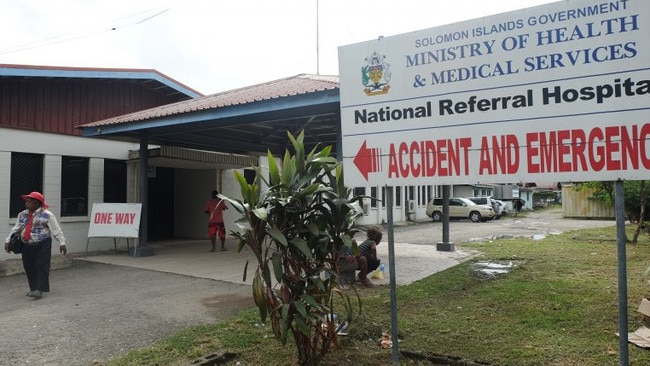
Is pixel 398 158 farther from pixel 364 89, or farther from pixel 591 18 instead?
pixel 591 18

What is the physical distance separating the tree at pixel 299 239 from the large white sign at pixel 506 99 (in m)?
0.34

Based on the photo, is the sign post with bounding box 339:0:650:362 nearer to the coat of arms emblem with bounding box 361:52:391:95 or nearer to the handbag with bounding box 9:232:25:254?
the coat of arms emblem with bounding box 361:52:391:95

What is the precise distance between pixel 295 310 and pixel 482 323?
2455 mm

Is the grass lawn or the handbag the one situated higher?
the handbag

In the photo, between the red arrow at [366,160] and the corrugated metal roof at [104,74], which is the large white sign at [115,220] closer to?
the corrugated metal roof at [104,74]

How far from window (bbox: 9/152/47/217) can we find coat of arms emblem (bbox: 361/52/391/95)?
10.3 m

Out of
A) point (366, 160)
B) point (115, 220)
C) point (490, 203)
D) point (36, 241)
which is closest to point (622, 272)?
point (366, 160)

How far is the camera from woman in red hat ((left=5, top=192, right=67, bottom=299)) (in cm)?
693

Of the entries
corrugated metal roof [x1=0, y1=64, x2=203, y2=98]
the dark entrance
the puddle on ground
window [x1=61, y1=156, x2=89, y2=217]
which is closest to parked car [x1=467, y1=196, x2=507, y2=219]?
the dark entrance

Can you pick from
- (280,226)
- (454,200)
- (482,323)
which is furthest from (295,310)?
(454,200)

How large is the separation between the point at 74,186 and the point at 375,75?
10.9 m

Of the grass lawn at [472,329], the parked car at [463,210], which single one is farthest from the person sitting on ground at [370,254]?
the parked car at [463,210]

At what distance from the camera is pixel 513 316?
537 centimetres

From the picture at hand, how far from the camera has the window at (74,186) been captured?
39.3 feet
